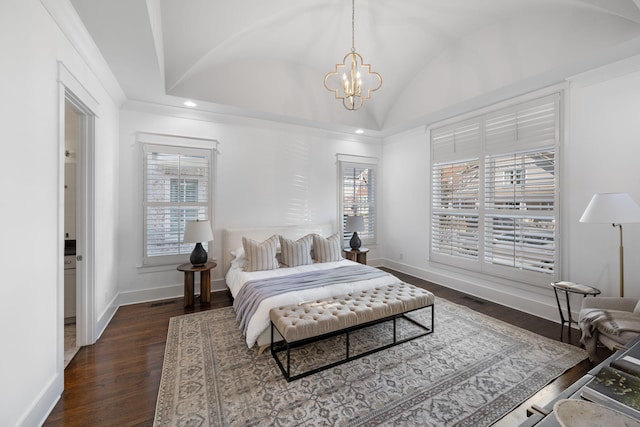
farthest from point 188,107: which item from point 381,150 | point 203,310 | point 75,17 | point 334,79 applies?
point 381,150

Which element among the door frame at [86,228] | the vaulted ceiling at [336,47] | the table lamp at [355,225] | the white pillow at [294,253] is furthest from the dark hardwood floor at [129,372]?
the vaulted ceiling at [336,47]

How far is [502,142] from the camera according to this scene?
3730 mm

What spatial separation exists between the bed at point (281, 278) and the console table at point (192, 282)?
309mm

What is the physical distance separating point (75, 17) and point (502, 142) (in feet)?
15.8

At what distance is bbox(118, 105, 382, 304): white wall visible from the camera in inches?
147

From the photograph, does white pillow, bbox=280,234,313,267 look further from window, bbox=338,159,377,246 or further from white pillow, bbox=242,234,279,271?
window, bbox=338,159,377,246

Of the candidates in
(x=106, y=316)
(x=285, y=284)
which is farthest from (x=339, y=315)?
(x=106, y=316)

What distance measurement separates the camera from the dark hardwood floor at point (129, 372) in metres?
1.78

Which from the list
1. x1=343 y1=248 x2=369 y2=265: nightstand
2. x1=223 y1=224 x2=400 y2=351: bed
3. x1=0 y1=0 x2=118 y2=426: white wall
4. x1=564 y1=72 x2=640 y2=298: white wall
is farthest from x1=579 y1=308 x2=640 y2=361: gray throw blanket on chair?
x1=0 y1=0 x2=118 y2=426: white wall

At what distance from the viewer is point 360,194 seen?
560 centimetres

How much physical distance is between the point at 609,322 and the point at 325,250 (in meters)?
3.04

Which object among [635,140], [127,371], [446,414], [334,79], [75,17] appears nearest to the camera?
[446,414]

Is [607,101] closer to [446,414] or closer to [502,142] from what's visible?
[502,142]

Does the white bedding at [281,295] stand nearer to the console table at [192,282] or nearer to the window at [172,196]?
the console table at [192,282]
